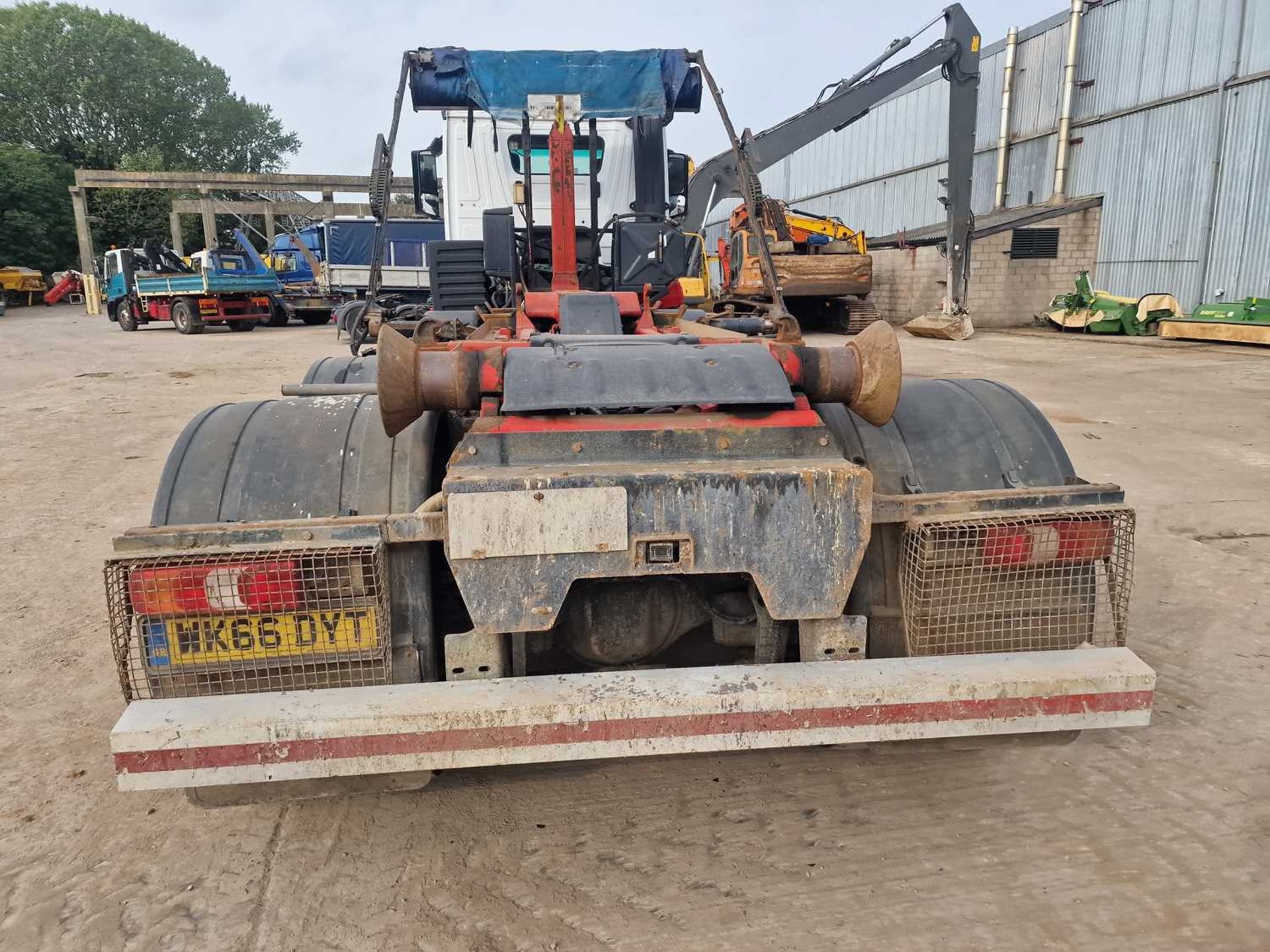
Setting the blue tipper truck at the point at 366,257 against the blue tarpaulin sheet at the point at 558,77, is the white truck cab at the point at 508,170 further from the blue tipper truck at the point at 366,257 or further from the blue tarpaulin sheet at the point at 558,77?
the blue tipper truck at the point at 366,257

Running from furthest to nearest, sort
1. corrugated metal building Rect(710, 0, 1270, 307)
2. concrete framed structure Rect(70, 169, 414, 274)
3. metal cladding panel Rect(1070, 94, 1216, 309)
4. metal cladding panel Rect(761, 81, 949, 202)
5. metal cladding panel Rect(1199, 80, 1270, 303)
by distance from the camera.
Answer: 1. concrete framed structure Rect(70, 169, 414, 274)
2. metal cladding panel Rect(761, 81, 949, 202)
3. metal cladding panel Rect(1070, 94, 1216, 309)
4. corrugated metal building Rect(710, 0, 1270, 307)
5. metal cladding panel Rect(1199, 80, 1270, 303)

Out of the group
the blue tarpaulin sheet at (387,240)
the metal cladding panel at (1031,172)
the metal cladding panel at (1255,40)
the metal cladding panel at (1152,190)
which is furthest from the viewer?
the metal cladding panel at (1031,172)

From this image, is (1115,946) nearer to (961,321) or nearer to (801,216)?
(961,321)

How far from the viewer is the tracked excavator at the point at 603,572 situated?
1.95m

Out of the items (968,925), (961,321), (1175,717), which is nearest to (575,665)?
(968,925)

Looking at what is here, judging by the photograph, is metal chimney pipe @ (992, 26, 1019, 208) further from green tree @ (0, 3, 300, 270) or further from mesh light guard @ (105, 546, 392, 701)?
green tree @ (0, 3, 300, 270)

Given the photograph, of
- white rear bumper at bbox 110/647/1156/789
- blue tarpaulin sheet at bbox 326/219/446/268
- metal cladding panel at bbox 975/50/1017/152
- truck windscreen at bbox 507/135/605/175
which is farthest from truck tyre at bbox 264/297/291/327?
white rear bumper at bbox 110/647/1156/789

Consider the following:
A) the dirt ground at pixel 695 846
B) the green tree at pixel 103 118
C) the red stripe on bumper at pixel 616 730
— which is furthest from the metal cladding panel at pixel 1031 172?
the green tree at pixel 103 118

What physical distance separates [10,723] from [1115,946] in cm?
346

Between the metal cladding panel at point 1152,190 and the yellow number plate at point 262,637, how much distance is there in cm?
2004

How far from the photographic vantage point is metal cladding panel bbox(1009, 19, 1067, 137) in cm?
2119

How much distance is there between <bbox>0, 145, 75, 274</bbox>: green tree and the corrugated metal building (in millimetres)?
35176

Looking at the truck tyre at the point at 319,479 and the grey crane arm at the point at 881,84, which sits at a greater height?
the grey crane arm at the point at 881,84

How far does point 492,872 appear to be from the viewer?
88.4 inches
